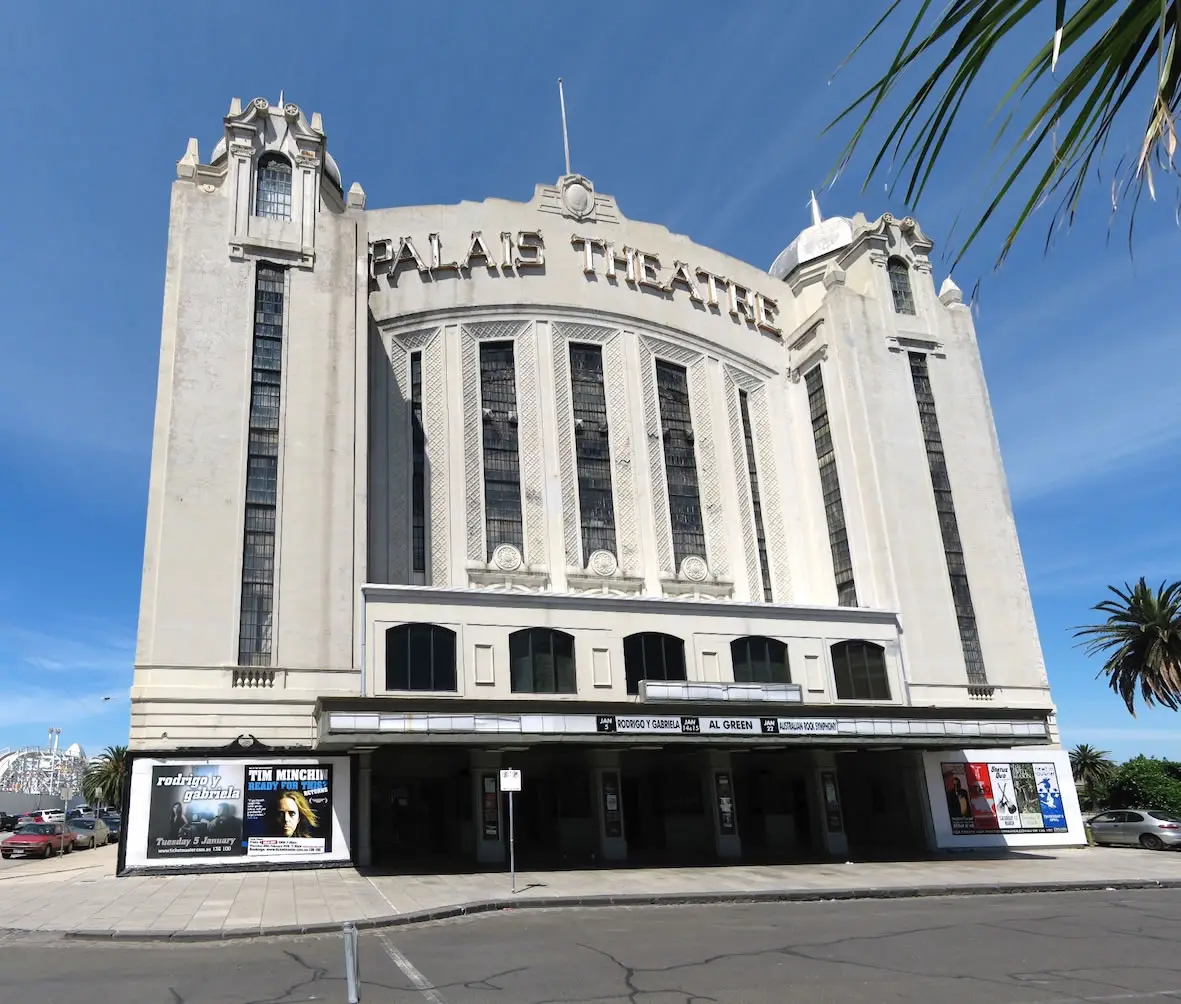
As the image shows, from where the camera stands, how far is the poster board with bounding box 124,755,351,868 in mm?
25453

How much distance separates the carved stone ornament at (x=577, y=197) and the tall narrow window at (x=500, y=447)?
7.41 metres

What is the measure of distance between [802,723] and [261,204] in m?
26.3

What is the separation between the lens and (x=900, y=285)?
139ft

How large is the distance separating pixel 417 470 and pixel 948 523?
21.4 meters

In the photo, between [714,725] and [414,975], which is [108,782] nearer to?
[714,725]

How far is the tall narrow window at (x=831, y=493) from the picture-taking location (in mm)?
37625

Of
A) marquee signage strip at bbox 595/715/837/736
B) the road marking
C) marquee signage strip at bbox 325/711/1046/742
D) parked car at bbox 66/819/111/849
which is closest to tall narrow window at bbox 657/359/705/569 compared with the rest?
marquee signage strip at bbox 595/715/837/736

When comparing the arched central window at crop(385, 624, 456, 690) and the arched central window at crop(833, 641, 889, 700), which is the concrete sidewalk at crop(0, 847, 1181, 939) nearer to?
the arched central window at crop(385, 624, 456, 690)

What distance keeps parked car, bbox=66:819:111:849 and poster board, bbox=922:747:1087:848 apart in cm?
3757

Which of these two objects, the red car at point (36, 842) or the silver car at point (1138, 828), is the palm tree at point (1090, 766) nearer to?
the silver car at point (1138, 828)

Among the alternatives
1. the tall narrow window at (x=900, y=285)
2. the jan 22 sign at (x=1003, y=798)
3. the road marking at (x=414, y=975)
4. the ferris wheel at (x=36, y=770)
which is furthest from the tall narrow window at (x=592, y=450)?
the ferris wheel at (x=36, y=770)

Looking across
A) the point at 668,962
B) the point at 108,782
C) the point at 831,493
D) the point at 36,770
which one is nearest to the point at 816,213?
the point at 831,493

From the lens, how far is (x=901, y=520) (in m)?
36.4

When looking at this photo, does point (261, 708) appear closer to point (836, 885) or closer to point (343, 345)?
point (343, 345)
